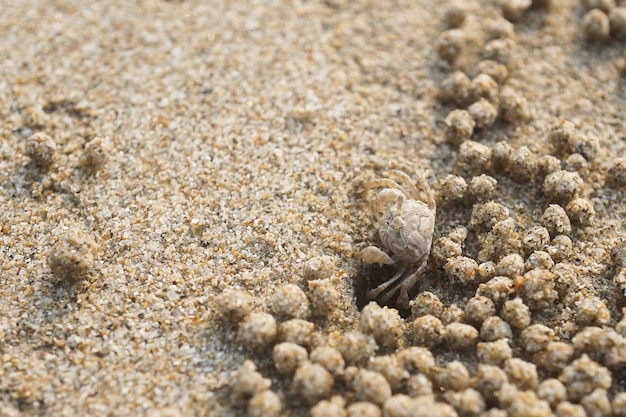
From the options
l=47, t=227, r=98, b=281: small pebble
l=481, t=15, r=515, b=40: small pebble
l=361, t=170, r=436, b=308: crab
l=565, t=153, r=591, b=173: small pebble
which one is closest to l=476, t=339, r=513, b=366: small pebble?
l=361, t=170, r=436, b=308: crab

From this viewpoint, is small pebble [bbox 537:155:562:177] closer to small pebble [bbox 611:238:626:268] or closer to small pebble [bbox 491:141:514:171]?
small pebble [bbox 491:141:514:171]

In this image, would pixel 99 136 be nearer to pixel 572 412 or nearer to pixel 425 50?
pixel 425 50

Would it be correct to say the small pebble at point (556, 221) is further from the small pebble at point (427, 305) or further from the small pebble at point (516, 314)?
the small pebble at point (427, 305)

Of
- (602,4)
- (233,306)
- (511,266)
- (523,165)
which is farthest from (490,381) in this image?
(602,4)

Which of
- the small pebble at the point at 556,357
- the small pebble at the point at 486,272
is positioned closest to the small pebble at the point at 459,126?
the small pebble at the point at 486,272

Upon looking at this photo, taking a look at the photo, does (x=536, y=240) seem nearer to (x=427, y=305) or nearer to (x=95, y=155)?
(x=427, y=305)

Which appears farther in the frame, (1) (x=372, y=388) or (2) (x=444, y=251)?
(2) (x=444, y=251)

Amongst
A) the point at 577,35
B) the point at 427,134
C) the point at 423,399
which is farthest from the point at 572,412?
the point at 577,35
